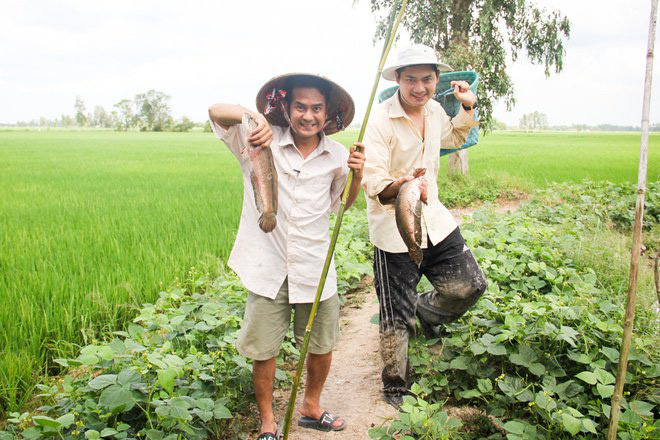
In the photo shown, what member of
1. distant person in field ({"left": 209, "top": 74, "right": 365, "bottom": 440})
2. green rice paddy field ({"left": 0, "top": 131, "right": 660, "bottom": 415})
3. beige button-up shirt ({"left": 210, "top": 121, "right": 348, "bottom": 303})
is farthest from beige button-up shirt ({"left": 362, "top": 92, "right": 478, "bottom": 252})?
green rice paddy field ({"left": 0, "top": 131, "right": 660, "bottom": 415})

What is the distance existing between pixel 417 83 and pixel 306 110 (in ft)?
2.20

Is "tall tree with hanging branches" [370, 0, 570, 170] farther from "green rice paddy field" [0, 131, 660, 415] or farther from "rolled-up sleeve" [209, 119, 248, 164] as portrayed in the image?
"rolled-up sleeve" [209, 119, 248, 164]

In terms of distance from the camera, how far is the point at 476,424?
2.49 m

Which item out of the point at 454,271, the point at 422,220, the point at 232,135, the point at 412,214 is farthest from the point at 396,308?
the point at 232,135

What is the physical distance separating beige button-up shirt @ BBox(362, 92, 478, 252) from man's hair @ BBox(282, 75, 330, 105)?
41 centimetres

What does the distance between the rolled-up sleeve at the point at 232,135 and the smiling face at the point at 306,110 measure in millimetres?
242

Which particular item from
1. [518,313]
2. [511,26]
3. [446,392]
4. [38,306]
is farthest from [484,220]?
[511,26]

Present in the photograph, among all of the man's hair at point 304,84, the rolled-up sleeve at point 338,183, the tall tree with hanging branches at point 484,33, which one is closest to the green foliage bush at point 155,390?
the rolled-up sleeve at point 338,183

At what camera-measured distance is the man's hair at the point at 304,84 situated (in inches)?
86.4

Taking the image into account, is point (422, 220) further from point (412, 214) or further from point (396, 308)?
point (412, 214)

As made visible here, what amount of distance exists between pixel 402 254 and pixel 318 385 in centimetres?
80

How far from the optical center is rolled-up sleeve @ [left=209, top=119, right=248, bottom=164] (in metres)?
2.15

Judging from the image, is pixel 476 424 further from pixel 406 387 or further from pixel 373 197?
pixel 373 197

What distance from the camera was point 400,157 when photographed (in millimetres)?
2646
